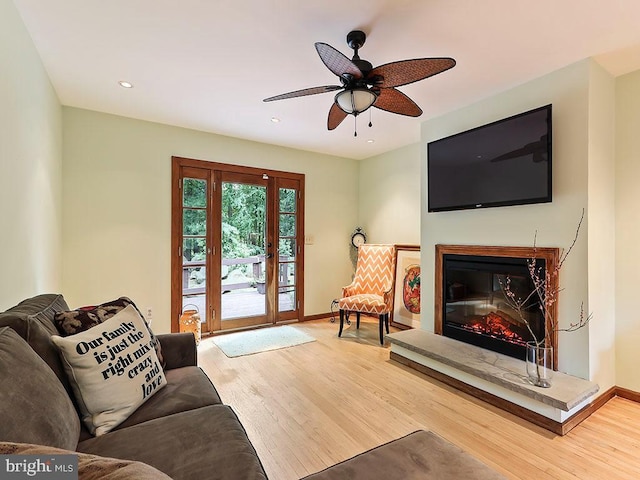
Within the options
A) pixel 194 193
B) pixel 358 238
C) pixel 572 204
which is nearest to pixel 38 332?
pixel 194 193

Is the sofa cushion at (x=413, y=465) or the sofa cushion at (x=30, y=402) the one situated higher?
the sofa cushion at (x=30, y=402)

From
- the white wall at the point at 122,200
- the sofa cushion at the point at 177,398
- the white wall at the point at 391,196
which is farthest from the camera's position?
the white wall at the point at 391,196

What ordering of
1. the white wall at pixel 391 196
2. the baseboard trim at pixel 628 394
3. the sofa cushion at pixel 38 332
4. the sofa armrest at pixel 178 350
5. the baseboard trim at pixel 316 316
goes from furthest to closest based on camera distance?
1. the baseboard trim at pixel 316 316
2. the white wall at pixel 391 196
3. the baseboard trim at pixel 628 394
4. the sofa armrest at pixel 178 350
5. the sofa cushion at pixel 38 332

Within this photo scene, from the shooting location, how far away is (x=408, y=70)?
1766 millimetres

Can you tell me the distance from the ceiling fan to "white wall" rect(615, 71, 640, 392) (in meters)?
1.68

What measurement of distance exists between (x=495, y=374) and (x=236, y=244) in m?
3.14

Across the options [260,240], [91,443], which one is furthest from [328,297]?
[91,443]

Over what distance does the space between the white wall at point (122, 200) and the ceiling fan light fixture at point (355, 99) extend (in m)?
2.42

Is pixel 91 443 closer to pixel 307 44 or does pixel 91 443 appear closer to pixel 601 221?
pixel 307 44

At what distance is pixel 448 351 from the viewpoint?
2717 mm

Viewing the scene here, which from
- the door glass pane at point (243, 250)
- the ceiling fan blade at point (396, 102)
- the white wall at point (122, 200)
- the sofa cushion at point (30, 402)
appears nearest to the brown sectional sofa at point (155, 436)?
the sofa cushion at point (30, 402)

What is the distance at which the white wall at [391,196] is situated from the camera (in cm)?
421

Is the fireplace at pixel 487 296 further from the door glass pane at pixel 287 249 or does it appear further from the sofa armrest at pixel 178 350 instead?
the sofa armrest at pixel 178 350

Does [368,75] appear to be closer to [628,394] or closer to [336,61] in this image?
[336,61]
